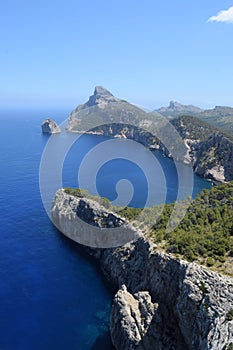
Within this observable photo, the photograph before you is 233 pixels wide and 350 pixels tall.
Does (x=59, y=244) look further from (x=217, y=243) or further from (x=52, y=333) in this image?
(x=217, y=243)

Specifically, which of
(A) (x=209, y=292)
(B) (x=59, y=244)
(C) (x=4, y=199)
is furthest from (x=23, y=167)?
(A) (x=209, y=292)

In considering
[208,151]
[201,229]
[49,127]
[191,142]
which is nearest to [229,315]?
[201,229]

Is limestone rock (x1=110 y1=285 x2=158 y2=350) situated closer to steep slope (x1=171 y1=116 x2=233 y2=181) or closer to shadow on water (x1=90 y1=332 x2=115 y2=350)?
shadow on water (x1=90 y1=332 x2=115 y2=350)

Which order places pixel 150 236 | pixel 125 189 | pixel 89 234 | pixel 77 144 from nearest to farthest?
1. pixel 150 236
2. pixel 89 234
3. pixel 125 189
4. pixel 77 144

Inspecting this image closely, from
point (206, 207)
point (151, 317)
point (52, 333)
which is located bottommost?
point (52, 333)

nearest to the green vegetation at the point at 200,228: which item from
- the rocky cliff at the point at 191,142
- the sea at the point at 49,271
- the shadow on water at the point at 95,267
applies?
the shadow on water at the point at 95,267

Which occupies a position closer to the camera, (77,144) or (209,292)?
(209,292)
